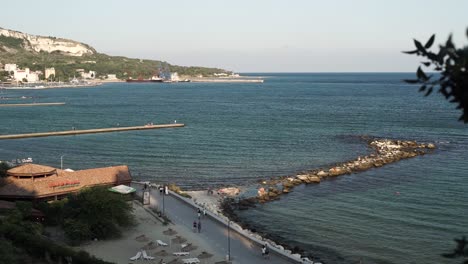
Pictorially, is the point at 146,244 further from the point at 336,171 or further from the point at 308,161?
the point at 308,161

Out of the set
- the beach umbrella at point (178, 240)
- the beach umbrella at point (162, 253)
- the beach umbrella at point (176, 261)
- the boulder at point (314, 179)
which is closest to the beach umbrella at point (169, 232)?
the beach umbrella at point (178, 240)

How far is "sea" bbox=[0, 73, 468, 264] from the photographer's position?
2692 cm

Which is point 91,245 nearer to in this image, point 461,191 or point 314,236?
point 314,236

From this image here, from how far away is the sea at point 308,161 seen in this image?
26.9m

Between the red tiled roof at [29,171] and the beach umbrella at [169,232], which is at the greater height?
the red tiled roof at [29,171]

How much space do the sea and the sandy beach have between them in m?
5.30

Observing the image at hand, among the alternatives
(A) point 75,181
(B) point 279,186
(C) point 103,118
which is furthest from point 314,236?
(C) point 103,118

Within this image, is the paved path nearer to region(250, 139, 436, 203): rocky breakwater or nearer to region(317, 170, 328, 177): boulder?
region(250, 139, 436, 203): rocky breakwater

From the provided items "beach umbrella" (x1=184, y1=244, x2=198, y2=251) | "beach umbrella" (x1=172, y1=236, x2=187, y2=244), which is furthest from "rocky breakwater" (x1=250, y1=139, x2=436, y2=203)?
"beach umbrella" (x1=184, y1=244, x2=198, y2=251)

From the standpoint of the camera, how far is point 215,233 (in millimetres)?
25281

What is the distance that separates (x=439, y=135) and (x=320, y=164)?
25.2 m

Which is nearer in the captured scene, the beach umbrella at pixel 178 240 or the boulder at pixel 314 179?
the beach umbrella at pixel 178 240

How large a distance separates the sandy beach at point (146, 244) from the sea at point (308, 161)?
5.30 m

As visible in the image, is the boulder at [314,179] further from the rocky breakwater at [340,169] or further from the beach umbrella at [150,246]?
the beach umbrella at [150,246]
